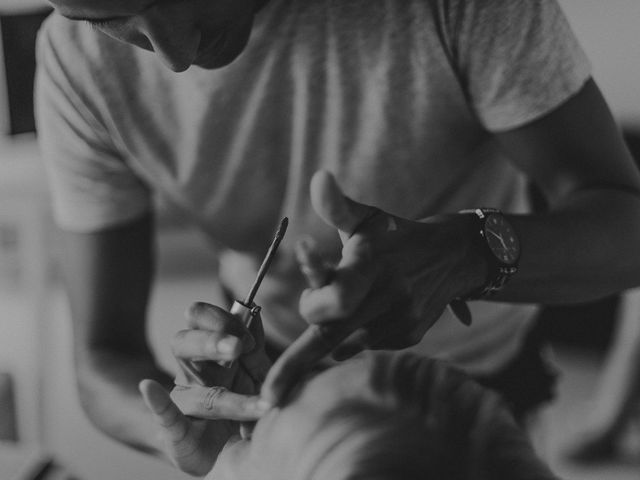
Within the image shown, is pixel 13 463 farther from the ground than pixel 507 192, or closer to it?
closer to it

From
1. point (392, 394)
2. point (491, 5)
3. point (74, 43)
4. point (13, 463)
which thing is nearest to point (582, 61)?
point (491, 5)

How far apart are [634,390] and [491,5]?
1.26m

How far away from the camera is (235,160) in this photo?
0.82 meters

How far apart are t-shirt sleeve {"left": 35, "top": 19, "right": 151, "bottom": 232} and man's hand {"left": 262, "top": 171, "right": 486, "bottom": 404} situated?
0.41 m

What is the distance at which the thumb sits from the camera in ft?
1.56

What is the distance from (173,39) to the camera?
24.0 inches

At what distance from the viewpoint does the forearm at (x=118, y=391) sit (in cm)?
82

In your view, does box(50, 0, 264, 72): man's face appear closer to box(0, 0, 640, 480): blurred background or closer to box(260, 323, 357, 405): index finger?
box(260, 323, 357, 405): index finger

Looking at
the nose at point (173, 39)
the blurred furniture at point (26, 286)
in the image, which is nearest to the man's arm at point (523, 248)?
the nose at point (173, 39)

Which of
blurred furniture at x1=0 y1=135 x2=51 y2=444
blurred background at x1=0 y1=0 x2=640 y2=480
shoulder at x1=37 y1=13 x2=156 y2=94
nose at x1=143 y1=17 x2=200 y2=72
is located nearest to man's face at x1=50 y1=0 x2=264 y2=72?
nose at x1=143 y1=17 x2=200 y2=72

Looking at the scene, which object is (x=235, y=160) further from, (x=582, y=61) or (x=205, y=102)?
(x=582, y=61)

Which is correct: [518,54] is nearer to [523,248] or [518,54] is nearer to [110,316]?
[523,248]

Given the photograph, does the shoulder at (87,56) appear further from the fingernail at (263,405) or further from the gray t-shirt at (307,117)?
the fingernail at (263,405)

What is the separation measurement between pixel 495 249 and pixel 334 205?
6.3 inches
